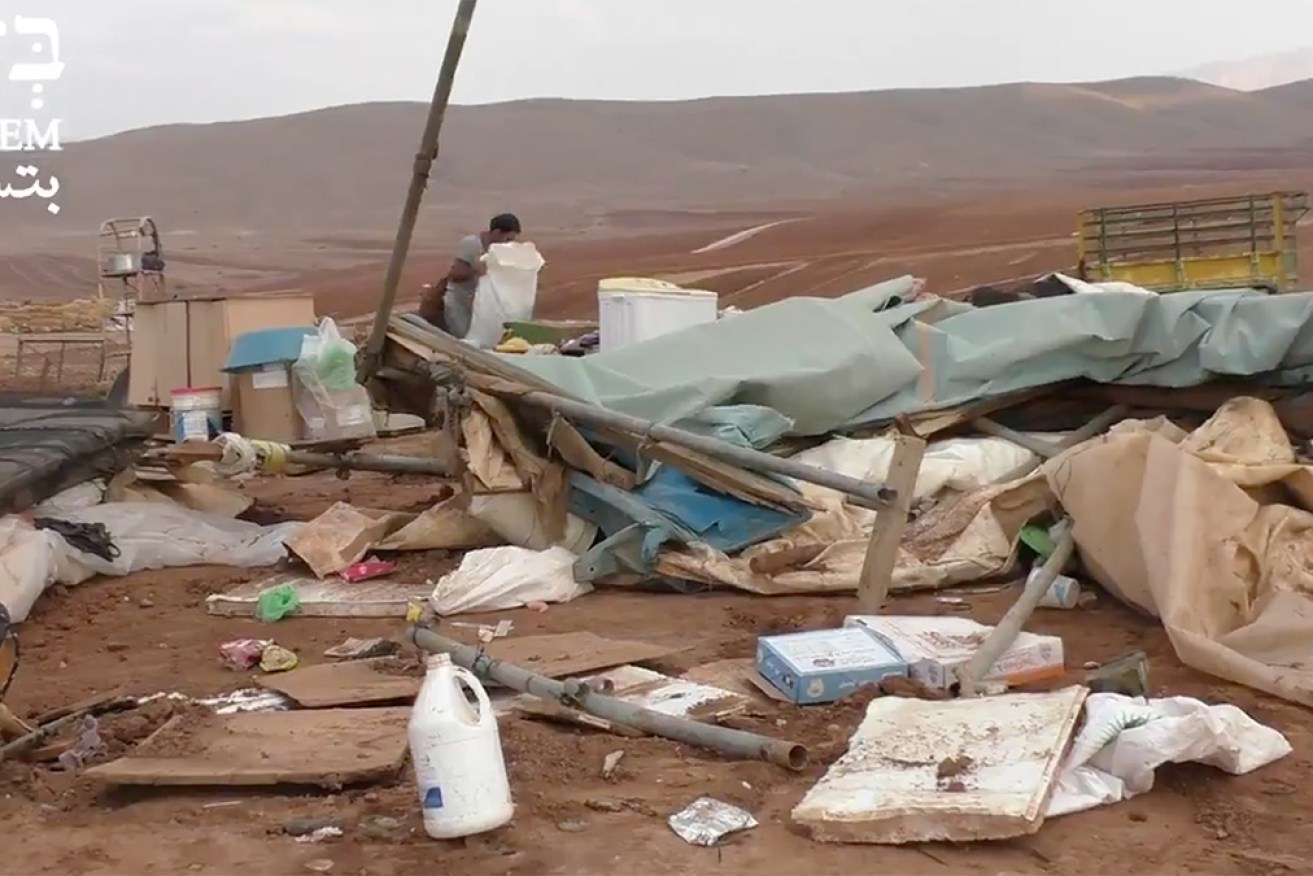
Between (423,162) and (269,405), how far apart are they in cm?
364

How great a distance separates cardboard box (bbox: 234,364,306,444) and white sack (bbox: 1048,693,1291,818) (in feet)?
21.4

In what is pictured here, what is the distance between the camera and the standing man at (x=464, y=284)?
8.12 meters

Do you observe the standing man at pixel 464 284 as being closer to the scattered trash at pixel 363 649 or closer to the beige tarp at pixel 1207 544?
the scattered trash at pixel 363 649

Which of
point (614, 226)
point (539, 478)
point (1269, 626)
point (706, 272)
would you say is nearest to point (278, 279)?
point (614, 226)

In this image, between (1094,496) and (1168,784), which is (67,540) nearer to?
(1094,496)

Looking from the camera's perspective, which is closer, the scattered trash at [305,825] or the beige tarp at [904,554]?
the scattered trash at [305,825]

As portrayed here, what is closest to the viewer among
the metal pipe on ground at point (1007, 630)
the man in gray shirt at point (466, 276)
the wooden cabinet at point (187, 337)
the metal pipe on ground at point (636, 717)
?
the metal pipe on ground at point (636, 717)

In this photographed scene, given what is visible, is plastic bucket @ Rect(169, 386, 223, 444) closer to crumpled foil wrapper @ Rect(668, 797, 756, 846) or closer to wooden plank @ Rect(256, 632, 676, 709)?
wooden plank @ Rect(256, 632, 676, 709)

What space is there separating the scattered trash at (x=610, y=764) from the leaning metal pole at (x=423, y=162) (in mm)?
2796

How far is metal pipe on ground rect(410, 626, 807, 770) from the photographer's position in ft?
10.4

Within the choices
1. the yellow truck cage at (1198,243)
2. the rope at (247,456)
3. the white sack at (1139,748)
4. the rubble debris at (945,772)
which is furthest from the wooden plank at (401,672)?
the yellow truck cage at (1198,243)

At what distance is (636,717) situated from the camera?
135 inches

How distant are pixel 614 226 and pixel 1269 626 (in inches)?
1684

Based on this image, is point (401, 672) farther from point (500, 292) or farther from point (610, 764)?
point (500, 292)
